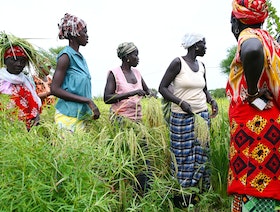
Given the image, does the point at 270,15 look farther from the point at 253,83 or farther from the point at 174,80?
the point at 174,80

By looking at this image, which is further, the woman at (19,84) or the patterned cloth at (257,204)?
the woman at (19,84)

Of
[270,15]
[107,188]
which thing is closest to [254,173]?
[107,188]

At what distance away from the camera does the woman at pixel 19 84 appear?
321 centimetres

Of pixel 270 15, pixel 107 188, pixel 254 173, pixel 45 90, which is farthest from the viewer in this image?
pixel 45 90

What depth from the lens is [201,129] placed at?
142 inches

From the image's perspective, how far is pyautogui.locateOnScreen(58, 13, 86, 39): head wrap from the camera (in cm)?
319

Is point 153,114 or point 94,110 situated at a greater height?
point 94,110

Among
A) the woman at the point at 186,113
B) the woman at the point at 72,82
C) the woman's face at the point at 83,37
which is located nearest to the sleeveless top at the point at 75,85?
the woman at the point at 72,82

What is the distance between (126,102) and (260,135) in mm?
1454

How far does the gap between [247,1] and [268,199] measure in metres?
1.15

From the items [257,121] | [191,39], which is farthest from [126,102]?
[257,121]

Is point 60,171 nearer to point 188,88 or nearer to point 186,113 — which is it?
point 186,113

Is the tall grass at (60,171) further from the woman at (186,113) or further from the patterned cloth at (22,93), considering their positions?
the woman at (186,113)

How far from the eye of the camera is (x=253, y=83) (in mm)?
2396
